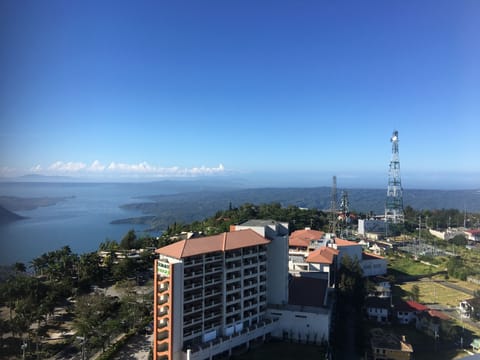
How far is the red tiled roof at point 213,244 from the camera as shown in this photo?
9180 mm

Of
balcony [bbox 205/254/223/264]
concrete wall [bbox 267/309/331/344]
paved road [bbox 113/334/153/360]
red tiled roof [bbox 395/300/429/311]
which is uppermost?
balcony [bbox 205/254/223/264]

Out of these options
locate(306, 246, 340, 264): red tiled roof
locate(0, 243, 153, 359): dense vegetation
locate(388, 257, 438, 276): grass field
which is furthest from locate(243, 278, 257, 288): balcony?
locate(388, 257, 438, 276): grass field

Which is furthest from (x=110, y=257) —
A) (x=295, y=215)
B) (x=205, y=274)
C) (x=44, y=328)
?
(x=295, y=215)

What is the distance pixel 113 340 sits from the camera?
10.6 m

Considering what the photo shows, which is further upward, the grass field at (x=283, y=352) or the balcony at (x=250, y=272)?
the balcony at (x=250, y=272)

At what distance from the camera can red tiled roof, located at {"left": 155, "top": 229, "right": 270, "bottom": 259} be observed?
918 cm

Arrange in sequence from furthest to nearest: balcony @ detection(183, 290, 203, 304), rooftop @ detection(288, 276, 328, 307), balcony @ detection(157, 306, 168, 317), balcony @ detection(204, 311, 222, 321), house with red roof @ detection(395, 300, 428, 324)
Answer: house with red roof @ detection(395, 300, 428, 324)
rooftop @ detection(288, 276, 328, 307)
balcony @ detection(204, 311, 222, 321)
balcony @ detection(183, 290, 203, 304)
balcony @ detection(157, 306, 168, 317)

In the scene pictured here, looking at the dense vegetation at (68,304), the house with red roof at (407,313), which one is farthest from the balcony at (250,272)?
the house with red roof at (407,313)

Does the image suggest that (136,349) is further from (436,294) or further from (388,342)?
(436,294)

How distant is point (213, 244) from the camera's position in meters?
9.94

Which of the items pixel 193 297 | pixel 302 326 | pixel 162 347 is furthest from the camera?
pixel 302 326

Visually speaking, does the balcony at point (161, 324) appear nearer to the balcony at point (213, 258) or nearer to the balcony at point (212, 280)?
the balcony at point (212, 280)

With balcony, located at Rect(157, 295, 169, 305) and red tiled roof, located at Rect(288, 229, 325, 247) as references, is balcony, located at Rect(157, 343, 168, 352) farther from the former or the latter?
red tiled roof, located at Rect(288, 229, 325, 247)

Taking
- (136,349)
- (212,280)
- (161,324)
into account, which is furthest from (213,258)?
(136,349)
